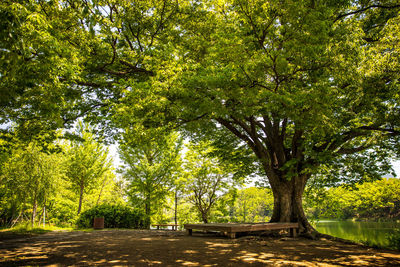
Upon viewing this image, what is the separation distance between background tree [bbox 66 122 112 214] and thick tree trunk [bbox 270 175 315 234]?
1376cm

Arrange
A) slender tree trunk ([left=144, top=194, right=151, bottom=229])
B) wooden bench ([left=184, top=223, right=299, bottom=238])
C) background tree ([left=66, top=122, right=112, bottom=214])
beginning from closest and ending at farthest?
wooden bench ([left=184, top=223, right=299, bottom=238]) → slender tree trunk ([left=144, top=194, right=151, bottom=229]) → background tree ([left=66, top=122, right=112, bottom=214])

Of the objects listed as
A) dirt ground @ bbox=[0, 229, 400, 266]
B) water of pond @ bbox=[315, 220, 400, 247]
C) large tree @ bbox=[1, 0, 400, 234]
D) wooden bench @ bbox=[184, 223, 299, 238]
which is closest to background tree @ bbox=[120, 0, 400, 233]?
large tree @ bbox=[1, 0, 400, 234]

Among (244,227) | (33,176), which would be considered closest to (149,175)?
(33,176)

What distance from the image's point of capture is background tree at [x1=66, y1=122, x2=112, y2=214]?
59.5 ft

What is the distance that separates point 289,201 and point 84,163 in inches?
592

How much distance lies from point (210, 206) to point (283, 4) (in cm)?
1588

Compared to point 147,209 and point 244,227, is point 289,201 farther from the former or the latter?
point 147,209

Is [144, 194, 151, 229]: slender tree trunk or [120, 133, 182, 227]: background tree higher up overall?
[120, 133, 182, 227]: background tree

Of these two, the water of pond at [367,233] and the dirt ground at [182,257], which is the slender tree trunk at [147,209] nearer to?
the dirt ground at [182,257]

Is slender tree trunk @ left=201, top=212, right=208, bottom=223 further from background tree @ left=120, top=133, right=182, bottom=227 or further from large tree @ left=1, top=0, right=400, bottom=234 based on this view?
large tree @ left=1, top=0, right=400, bottom=234

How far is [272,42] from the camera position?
7.20 meters

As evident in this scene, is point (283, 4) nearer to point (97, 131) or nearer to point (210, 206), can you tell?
point (97, 131)

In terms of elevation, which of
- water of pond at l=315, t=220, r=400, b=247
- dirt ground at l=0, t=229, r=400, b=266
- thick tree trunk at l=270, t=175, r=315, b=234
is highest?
thick tree trunk at l=270, t=175, r=315, b=234

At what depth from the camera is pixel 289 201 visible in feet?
34.4
